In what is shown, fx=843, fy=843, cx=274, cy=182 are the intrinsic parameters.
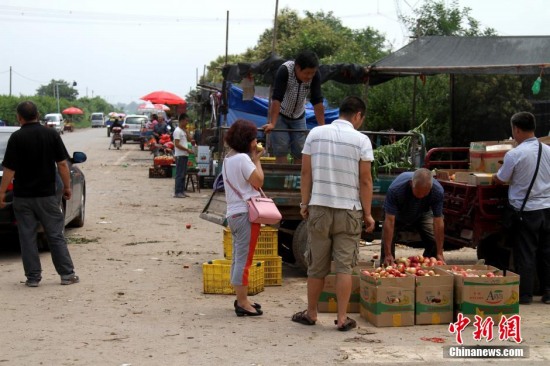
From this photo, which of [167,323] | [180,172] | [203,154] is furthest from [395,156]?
[203,154]

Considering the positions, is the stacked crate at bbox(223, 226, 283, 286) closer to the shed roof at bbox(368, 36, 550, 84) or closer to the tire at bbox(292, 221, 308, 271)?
the tire at bbox(292, 221, 308, 271)

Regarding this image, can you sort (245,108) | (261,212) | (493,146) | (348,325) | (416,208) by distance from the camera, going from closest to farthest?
(348,325) < (261,212) < (416,208) < (493,146) < (245,108)

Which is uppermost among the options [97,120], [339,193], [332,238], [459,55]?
[459,55]

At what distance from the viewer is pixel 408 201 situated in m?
8.97

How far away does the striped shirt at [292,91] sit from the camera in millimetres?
10234

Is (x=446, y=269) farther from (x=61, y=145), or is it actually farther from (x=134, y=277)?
(x=61, y=145)

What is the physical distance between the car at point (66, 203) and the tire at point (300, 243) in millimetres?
3169

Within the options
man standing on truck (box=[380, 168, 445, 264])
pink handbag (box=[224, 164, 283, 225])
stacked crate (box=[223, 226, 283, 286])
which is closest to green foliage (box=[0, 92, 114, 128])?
stacked crate (box=[223, 226, 283, 286])

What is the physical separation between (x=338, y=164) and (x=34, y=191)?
3.93 m

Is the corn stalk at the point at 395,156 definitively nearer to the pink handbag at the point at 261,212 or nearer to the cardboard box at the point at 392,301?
the pink handbag at the point at 261,212

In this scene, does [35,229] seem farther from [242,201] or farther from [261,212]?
[261,212]

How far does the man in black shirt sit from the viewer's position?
952 centimetres

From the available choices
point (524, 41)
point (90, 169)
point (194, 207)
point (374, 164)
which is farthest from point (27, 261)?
point (90, 169)

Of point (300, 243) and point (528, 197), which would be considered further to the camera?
point (300, 243)
